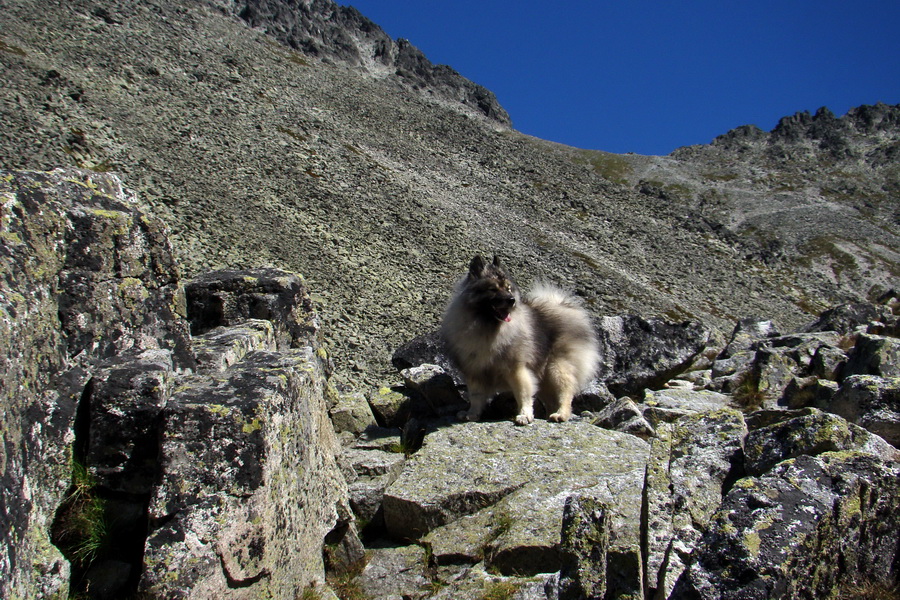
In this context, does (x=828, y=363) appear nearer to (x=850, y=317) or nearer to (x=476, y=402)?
(x=476, y=402)

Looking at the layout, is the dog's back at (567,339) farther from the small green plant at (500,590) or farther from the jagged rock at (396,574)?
the small green plant at (500,590)

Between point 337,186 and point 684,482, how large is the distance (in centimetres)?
4208

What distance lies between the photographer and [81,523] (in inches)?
146

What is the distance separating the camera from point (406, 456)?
7.10 meters

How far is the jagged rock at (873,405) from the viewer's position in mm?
4590

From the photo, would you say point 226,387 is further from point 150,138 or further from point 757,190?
point 757,190

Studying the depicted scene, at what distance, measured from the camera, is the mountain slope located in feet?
99.2

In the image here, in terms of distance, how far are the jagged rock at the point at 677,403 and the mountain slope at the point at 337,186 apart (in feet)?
43.6

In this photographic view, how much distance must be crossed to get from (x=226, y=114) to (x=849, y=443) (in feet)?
171

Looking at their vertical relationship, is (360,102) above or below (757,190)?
below

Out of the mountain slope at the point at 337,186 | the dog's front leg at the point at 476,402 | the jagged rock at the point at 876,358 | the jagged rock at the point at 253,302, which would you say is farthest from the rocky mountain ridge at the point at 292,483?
the mountain slope at the point at 337,186

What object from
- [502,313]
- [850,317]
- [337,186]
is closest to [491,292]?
[502,313]

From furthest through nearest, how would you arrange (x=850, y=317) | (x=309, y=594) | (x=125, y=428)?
1. (x=850, y=317)
2. (x=309, y=594)
3. (x=125, y=428)

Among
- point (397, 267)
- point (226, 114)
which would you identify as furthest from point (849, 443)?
point (226, 114)
